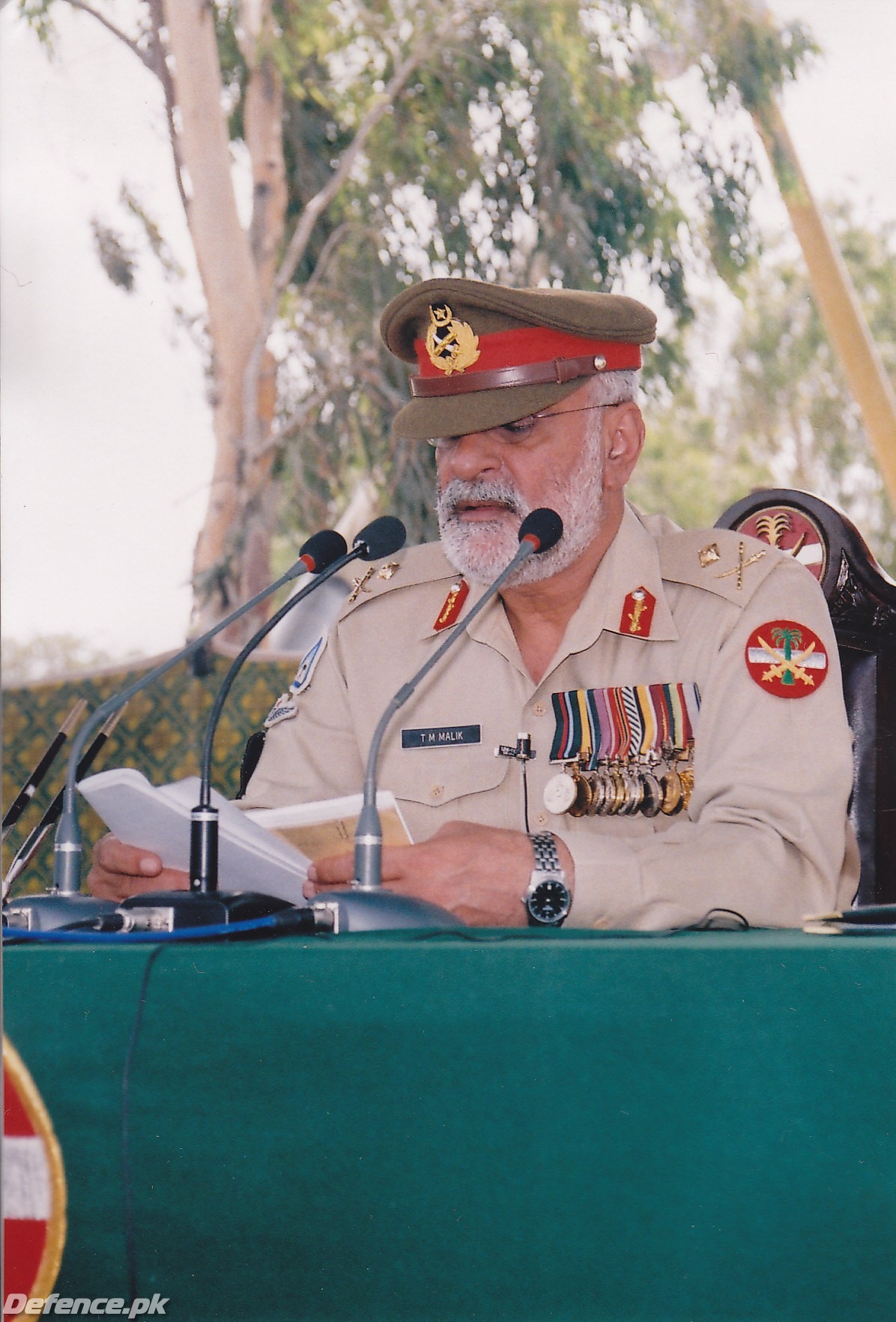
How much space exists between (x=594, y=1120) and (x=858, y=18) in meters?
5.53

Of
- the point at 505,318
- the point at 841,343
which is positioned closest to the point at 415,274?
the point at 841,343

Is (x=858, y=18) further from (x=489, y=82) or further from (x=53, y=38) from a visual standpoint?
(x=53, y=38)

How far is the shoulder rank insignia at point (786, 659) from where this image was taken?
1732mm

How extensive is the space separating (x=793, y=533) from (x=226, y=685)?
1.10 metres

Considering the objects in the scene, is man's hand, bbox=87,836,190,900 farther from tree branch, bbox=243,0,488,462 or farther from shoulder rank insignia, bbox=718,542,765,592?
tree branch, bbox=243,0,488,462

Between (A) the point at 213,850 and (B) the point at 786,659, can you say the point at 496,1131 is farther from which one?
(B) the point at 786,659

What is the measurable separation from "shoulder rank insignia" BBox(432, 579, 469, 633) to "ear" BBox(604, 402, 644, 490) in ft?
0.88

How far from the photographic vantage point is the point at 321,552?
1.45 metres

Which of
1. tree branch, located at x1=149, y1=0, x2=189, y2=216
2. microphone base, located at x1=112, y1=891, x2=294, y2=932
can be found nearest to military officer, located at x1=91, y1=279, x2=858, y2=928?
microphone base, located at x1=112, y1=891, x2=294, y2=932

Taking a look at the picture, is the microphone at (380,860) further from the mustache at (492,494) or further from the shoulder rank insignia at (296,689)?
the shoulder rank insignia at (296,689)

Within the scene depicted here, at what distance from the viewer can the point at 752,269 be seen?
570 cm

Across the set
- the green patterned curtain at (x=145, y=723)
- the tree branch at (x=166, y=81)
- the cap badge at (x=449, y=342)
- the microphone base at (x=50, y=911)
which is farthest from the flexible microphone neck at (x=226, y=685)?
the tree branch at (x=166, y=81)

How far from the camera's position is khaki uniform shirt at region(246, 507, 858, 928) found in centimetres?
152

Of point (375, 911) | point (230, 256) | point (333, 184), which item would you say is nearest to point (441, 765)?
point (375, 911)
